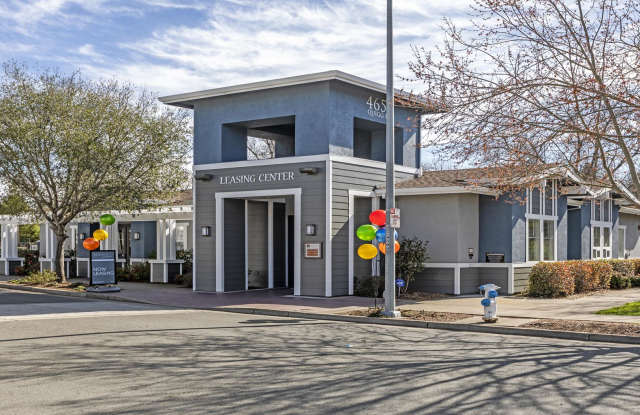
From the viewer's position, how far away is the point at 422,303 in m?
17.7

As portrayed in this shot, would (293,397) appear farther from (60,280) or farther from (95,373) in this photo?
(60,280)

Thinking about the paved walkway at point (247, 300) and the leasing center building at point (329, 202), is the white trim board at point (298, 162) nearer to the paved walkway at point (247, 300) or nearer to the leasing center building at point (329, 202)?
the leasing center building at point (329, 202)

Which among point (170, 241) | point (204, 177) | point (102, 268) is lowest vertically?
point (102, 268)

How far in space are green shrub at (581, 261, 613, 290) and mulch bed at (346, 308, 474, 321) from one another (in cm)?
871

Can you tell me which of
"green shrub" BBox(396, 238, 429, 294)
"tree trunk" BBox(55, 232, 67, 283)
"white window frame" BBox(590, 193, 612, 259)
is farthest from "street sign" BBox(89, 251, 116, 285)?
"white window frame" BBox(590, 193, 612, 259)

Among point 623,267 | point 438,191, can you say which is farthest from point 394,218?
point 623,267

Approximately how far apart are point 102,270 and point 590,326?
15535mm

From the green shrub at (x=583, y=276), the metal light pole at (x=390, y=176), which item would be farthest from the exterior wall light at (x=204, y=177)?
the green shrub at (x=583, y=276)

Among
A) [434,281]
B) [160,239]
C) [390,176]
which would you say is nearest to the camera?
[390,176]

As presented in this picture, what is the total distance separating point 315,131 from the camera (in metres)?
19.9

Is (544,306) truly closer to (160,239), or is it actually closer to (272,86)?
(272,86)

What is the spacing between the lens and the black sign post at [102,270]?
22516 millimetres

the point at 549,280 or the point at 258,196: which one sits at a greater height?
the point at 258,196

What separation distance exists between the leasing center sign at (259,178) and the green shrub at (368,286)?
11.7 feet
